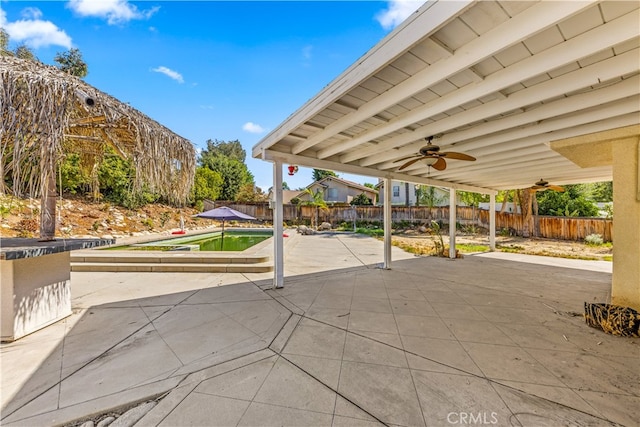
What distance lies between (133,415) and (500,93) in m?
4.48

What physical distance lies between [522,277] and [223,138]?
37241mm

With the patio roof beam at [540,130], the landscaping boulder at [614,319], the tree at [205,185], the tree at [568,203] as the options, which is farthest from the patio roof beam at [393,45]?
the tree at [568,203]

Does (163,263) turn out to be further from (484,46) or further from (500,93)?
(500,93)

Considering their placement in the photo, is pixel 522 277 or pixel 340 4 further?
pixel 522 277

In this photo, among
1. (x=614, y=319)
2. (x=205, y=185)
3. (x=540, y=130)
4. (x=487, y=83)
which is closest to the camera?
(x=487, y=83)

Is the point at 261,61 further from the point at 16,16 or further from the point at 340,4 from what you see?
the point at 16,16

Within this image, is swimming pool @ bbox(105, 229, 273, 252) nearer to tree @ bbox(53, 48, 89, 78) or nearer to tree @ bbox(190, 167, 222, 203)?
tree @ bbox(190, 167, 222, 203)

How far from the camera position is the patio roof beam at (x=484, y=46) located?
165cm

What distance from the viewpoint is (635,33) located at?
5.56 ft

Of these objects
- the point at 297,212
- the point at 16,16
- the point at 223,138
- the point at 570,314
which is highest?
the point at 223,138

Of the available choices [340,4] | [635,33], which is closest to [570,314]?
[635,33]

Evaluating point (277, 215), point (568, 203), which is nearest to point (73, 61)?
point (277, 215)

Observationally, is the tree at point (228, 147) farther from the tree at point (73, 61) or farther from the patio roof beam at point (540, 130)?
the patio roof beam at point (540, 130)

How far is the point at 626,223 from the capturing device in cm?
328
